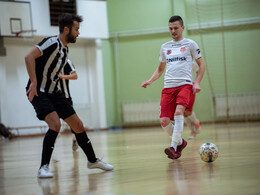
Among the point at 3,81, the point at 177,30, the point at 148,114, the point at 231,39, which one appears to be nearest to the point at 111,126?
the point at 148,114

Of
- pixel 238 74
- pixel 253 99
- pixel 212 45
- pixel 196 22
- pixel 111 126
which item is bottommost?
pixel 111 126

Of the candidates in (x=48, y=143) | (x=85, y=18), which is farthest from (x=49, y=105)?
(x=85, y=18)

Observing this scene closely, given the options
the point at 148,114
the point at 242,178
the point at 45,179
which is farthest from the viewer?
the point at 148,114

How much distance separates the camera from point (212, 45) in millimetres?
13859

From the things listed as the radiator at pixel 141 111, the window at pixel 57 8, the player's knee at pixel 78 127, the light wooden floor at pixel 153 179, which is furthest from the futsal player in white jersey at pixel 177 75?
the radiator at pixel 141 111

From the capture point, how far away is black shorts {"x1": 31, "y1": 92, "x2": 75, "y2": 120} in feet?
11.7

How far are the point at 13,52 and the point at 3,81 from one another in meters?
1.19

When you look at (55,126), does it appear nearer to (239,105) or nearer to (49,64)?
(49,64)

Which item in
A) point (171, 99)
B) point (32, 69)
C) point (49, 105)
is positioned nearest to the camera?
point (32, 69)

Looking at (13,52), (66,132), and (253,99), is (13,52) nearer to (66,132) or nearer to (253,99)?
(66,132)

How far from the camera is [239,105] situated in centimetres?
1351

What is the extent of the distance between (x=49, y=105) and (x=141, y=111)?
11011 mm

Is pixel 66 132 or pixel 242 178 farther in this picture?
pixel 66 132

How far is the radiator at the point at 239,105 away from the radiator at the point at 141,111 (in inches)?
91.2
